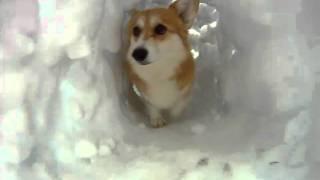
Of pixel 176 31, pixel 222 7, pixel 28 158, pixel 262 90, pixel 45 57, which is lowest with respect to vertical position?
pixel 28 158

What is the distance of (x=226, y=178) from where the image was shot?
1267 millimetres

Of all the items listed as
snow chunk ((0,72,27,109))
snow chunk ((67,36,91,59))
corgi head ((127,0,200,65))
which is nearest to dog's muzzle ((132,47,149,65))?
corgi head ((127,0,200,65))

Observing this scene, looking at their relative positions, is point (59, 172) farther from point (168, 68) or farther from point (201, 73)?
point (201, 73)

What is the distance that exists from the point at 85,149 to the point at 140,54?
255 mm

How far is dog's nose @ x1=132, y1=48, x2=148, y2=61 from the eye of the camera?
1.42 meters

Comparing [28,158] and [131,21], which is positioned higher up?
[131,21]

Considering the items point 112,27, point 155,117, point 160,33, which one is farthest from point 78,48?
point 155,117

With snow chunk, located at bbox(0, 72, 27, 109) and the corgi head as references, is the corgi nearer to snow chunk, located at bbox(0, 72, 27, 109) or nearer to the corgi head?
the corgi head

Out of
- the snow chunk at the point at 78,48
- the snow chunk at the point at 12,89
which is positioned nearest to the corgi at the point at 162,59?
the snow chunk at the point at 78,48

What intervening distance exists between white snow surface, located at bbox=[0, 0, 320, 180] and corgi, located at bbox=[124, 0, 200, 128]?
0.04m

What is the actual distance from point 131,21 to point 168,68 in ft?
0.45

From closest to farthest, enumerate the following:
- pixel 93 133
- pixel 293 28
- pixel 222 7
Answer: pixel 93 133 < pixel 293 28 < pixel 222 7

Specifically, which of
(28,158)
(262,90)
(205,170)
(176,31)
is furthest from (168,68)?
(28,158)

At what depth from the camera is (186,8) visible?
1583mm
